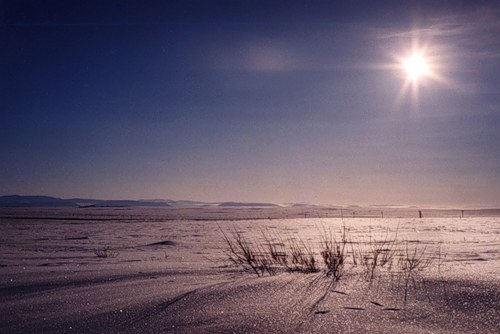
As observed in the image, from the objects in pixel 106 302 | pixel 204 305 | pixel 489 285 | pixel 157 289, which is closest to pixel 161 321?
pixel 204 305

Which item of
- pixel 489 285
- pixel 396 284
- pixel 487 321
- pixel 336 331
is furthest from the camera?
pixel 396 284

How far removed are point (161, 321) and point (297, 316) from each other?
2.03 ft

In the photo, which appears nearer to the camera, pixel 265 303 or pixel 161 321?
pixel 161 321

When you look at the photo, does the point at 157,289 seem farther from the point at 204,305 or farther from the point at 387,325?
the point at 387,325

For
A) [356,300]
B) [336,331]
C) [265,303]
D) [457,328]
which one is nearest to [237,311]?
Answer: [265,303]

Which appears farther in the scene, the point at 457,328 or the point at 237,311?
the point at 237,311

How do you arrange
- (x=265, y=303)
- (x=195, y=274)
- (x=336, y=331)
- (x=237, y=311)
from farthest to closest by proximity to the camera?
(x=195, y=274) → (x=265, y=303) → (x=237, y=311) → (x=336, y=331)

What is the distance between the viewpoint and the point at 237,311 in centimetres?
205

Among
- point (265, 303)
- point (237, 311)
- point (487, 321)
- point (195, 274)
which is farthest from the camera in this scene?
point (195, 274)

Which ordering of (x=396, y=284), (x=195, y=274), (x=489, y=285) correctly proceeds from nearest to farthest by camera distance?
(x=489, y=285) < (x=396, y=284) < (x=195, y=274)

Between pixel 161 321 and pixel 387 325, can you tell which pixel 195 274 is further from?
pixel 387 325

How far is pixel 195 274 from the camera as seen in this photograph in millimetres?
3373

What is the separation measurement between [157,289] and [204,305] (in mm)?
590

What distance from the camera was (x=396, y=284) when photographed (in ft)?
8.71
